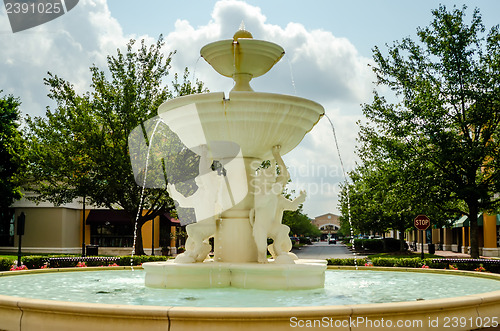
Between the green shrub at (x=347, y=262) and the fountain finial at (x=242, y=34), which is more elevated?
the fountain finial at (x=242, y=34)

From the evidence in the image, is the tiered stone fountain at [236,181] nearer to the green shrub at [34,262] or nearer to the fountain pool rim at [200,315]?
the fountain pool rim at [200,315]

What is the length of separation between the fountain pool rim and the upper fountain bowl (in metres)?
7.07

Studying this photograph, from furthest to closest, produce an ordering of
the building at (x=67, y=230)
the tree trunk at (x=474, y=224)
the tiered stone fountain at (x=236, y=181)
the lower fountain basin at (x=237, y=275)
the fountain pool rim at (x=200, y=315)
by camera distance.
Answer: the building at (x=67, y=230) → the tree trunk at (x=474, y=224) → the tiered stone fountain at (x=236, y=181) → the lower fountain basin at (x=237, y=275) → the fountain pool rim at (x=200, y=315)

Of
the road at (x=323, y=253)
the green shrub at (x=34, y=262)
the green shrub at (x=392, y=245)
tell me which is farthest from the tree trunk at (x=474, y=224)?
the green shrub at (x=392, y=245)

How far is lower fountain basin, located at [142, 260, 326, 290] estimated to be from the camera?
886cm

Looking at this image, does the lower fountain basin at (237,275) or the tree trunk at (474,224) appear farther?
the tree trunk at (474,224)

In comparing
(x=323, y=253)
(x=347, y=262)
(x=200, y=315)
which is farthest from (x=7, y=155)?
(x=200, y=315)

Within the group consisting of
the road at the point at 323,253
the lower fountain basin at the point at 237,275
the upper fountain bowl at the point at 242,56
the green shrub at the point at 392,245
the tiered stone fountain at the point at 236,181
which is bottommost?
the road at the point at 323,253

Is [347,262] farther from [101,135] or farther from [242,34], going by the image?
[101,135]

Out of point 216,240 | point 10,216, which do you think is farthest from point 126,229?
point 216,240

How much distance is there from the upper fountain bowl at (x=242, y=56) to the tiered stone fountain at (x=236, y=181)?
0.09ft

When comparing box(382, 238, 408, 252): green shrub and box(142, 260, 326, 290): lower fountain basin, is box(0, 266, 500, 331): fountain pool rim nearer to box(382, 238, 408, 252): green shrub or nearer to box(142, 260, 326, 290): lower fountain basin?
box(142, 260, 326, 290): lower fountain basin

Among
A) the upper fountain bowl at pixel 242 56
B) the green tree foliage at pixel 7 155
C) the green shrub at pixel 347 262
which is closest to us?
the upper fountain bowl at pixel 242 56

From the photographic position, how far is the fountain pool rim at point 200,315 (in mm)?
4957
